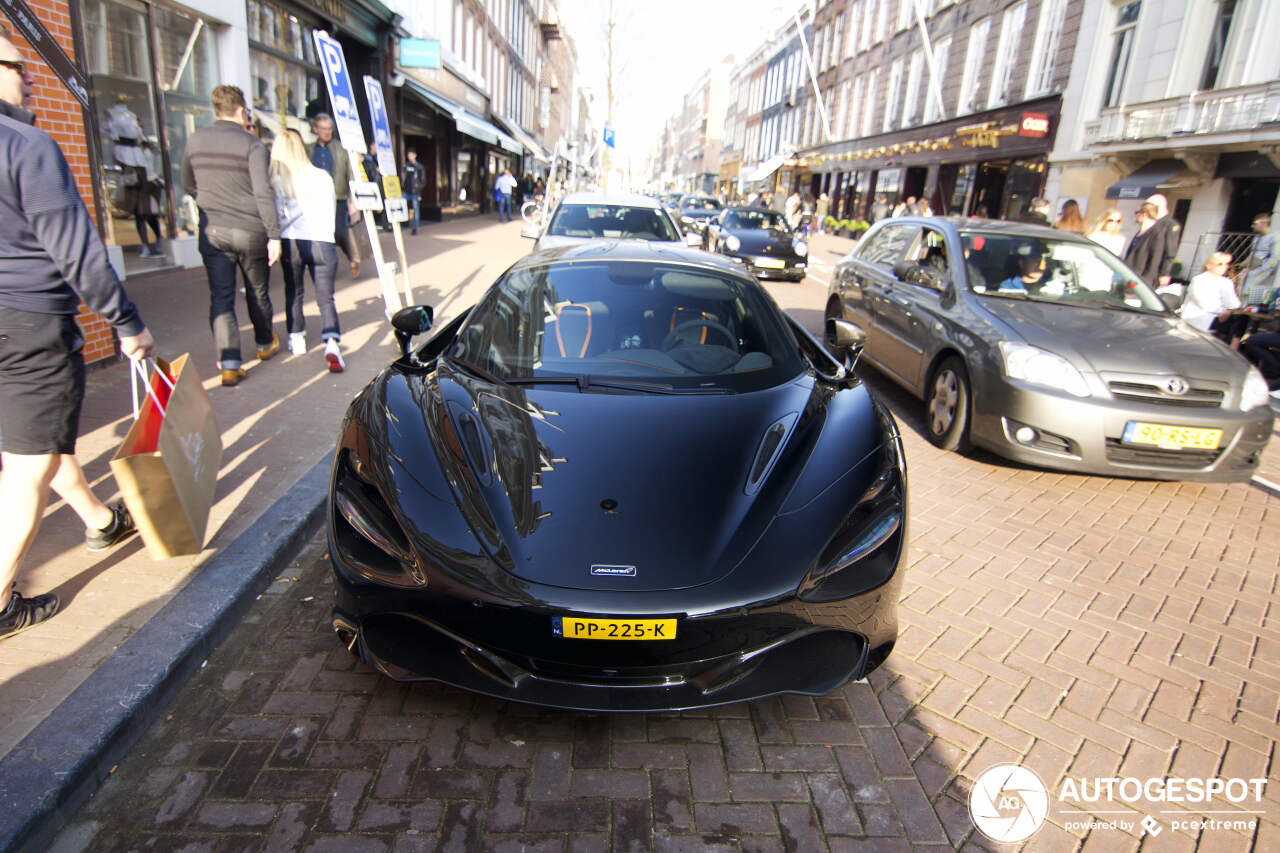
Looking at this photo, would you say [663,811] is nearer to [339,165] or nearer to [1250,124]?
[339,165]

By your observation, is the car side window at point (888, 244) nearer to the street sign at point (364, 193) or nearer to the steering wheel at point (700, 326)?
the steering wheel at point (700, 326)

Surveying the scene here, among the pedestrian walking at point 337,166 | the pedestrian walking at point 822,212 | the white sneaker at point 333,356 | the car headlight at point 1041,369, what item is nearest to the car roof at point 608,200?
the pedestrian walking at point 337,166

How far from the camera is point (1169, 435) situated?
4.34 meters

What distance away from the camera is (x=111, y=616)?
268 centimetres

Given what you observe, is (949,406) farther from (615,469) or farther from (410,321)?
(410,321)

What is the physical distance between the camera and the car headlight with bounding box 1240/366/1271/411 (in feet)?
14.7

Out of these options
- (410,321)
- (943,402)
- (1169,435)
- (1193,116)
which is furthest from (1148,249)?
(1193,116)

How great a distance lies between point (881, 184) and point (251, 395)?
3321 cm

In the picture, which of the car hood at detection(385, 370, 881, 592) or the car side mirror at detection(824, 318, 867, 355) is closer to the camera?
the car hood at detection(385, 370, 881, 592)

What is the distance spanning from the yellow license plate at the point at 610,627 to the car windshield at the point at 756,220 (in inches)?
581

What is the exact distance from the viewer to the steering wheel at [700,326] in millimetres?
3291

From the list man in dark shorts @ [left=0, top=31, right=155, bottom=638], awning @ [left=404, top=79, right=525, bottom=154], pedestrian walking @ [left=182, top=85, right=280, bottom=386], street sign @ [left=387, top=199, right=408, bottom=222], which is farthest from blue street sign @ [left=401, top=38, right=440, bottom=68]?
man in dark shorts @ [left=0, top=31, right=155, bottom=638]

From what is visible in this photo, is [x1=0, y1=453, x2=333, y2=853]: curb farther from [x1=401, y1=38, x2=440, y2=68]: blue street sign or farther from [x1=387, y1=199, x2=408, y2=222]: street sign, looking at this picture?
[x1=401, y1=38, x2=440, y2=68]: blue street sign

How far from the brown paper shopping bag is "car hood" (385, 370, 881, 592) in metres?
0.91
